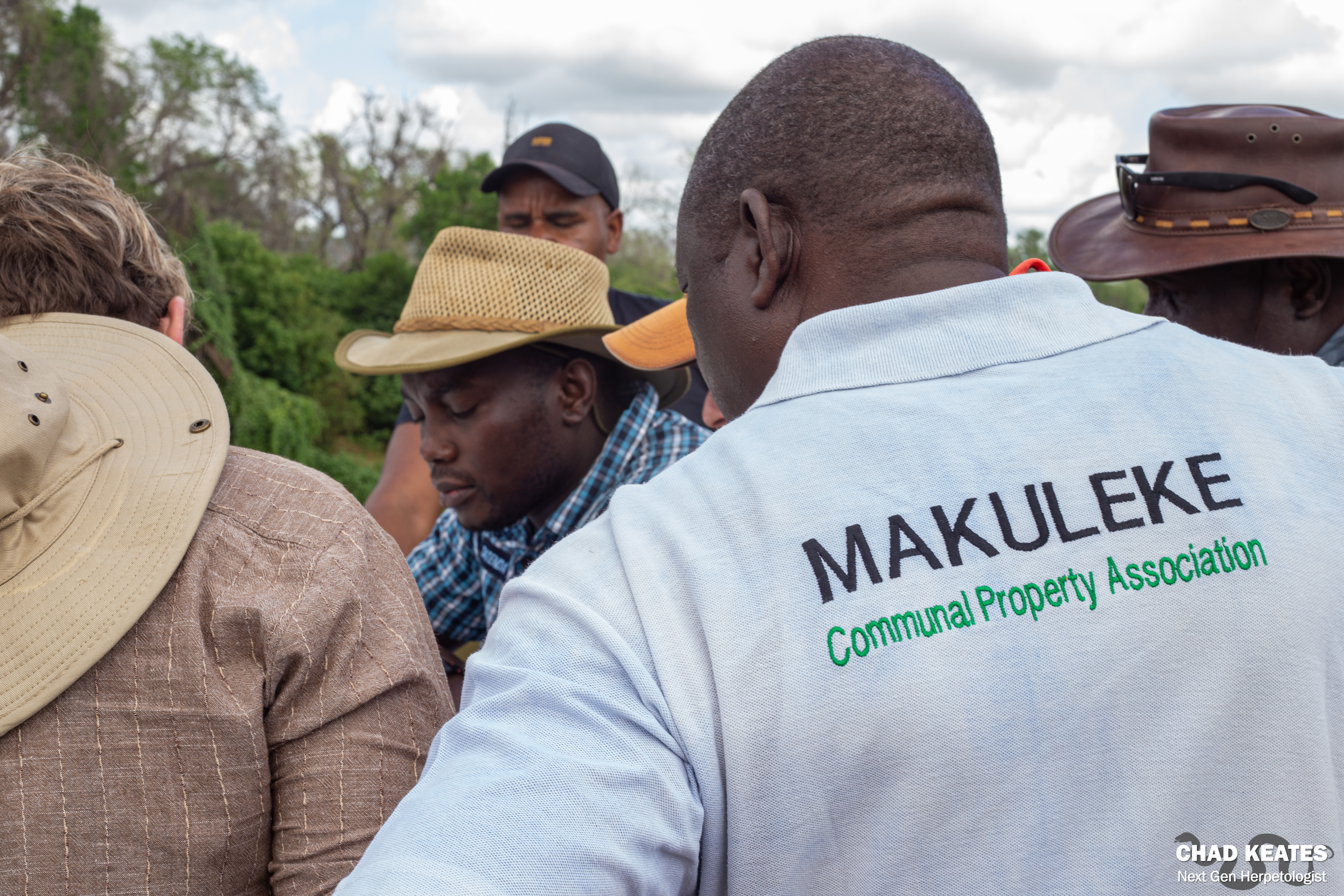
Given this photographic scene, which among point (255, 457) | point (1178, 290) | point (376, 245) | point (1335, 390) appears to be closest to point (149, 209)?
point (255, 457)

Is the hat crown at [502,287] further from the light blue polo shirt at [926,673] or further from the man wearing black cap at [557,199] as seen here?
the light blue polo shirt at [926,673]

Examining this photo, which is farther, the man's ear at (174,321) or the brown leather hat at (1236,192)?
the brown leather hat at (1236,192)

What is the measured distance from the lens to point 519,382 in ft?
9.42

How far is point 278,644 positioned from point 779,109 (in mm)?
958

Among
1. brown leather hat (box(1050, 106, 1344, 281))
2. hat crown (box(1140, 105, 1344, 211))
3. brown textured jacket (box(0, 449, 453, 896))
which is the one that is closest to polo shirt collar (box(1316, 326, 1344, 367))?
brown leather hat (box(1050, 106, 1344, 281))

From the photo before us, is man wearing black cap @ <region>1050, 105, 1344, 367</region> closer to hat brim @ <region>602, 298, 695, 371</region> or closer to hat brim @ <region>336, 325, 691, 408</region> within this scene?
hat brim @ <region>602, 298, 695, 371</region>

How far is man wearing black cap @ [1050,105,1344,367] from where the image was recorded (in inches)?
100

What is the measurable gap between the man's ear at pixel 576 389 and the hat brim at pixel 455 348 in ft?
0.17

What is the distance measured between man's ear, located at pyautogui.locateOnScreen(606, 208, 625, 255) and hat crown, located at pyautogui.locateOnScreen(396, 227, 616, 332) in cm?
209

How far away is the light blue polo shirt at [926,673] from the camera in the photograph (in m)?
0.94

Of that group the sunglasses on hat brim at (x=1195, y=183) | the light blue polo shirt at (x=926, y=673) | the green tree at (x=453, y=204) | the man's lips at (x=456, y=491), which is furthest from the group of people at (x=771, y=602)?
the green tree at (x=453, y=204)

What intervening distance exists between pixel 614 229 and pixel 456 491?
8.42 ft

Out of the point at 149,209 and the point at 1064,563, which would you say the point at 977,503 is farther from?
the point at 149,209

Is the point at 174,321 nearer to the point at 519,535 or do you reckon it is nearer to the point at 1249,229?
the point at 519,535
